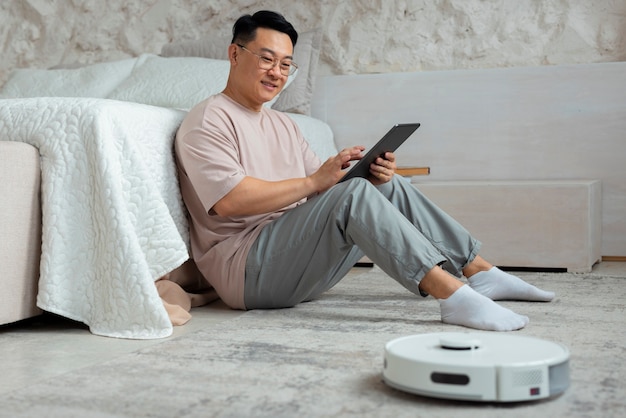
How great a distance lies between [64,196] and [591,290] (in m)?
1.74

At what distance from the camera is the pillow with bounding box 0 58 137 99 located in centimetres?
373

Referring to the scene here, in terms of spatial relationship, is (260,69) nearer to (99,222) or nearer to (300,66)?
(99,222)

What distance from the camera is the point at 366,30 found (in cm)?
413

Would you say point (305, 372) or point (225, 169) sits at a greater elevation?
point (225, 169)

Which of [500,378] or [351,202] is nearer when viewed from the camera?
[500,378]

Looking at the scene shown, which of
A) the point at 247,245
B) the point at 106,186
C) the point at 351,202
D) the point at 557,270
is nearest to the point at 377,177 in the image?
the point at 351,202

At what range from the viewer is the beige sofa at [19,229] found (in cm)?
207

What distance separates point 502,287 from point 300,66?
181cm

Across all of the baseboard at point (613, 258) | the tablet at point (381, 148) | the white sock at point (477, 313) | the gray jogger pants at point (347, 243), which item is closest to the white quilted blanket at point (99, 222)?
the gray jogger pants at point (347, 243)

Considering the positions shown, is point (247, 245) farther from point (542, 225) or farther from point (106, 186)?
point (542, 225)

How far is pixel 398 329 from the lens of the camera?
2.05m

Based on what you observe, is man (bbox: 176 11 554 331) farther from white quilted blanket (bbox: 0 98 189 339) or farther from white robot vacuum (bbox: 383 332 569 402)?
white robot vacuum (bbox: 383 332 569 402)

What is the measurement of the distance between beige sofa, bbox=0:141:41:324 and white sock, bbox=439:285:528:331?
110cm

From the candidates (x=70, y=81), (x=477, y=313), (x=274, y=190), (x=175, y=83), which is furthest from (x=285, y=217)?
(x=70, y=81)
